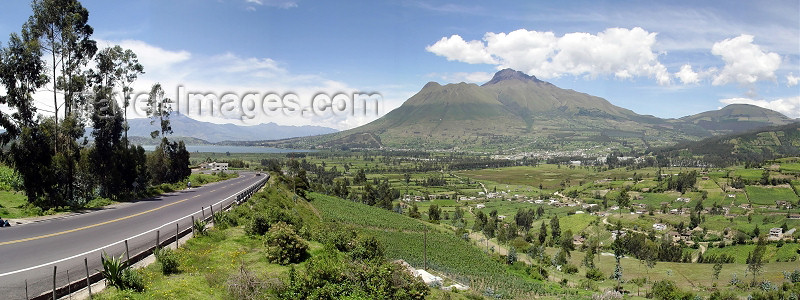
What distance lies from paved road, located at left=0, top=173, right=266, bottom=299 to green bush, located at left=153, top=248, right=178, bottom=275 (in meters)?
1.60

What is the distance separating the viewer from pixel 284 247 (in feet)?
56.5

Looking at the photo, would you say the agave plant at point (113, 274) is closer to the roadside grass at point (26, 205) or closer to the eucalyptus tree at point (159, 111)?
the roadside grass at point (26, 205)

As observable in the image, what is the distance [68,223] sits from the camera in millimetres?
18844

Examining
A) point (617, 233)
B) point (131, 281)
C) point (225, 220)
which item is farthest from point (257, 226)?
point (617, 233)

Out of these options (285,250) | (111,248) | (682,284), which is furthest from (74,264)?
(682,284)

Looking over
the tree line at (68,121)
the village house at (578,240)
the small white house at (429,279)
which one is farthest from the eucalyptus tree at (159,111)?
the village house at (578,240)

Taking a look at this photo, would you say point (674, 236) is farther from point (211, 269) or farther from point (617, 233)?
point (211, 269)

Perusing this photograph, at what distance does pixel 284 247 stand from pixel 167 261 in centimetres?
503

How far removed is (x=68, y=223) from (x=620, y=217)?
144m

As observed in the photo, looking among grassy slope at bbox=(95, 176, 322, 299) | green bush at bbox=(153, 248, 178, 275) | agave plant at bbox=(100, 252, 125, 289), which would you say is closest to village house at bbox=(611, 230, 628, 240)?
grassy slope at bbox=(95, 176, 322, 299)

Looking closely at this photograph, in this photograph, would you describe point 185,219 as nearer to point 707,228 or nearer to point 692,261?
point 692,261

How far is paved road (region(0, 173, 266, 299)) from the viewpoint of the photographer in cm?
1100

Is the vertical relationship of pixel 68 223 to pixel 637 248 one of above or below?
above

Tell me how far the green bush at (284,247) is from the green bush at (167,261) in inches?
169
